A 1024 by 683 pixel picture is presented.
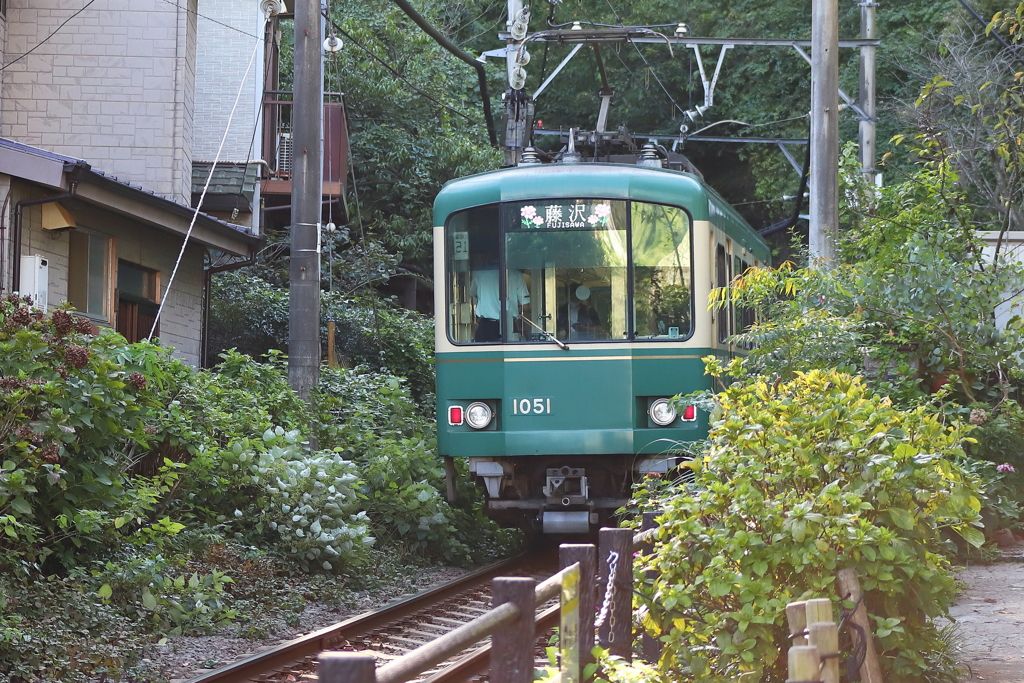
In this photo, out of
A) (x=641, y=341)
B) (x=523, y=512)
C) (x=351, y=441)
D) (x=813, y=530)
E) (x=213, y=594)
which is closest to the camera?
(x=813, y=530)

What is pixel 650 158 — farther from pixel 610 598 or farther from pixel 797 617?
pixel 797 617

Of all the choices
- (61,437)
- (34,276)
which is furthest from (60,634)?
(34,276)

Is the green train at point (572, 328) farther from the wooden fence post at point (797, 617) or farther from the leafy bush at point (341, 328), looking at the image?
the leafy bush at point (341, 328)

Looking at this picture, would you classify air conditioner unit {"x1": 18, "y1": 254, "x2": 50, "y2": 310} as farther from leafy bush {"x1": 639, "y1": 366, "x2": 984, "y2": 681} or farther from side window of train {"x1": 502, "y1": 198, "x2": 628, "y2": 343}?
leafy bush {"x1": 639, "y1": 366, "x2": 984, "y2": 681}

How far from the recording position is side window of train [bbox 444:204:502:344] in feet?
30.8

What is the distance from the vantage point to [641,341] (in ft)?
30.2

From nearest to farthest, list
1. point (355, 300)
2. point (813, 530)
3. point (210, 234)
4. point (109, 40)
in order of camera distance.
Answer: point (813, 530) → point (210, 234) → point (109, 40) → point (355, 300)

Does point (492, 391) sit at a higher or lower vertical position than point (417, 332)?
lower

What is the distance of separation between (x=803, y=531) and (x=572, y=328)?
4.89 m

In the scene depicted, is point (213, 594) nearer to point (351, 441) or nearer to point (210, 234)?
point (351, 441)

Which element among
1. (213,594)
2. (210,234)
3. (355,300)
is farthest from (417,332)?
(213,594)

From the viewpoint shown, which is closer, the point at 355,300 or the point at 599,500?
the point at 599,500

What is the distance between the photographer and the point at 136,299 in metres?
12.6

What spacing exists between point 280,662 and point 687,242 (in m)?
4.82
